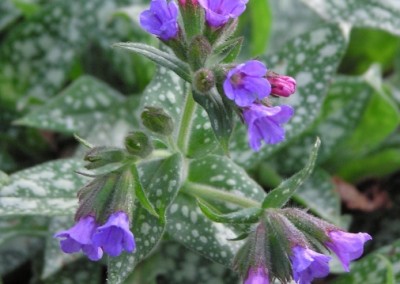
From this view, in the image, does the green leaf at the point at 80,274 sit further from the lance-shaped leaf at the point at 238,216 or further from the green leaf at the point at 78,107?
the lance-shaped leaf at the point at 238,216

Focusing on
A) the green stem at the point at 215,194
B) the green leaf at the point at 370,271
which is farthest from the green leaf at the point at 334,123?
the green stem at the point at 215,194

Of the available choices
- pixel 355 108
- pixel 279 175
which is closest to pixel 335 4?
pixel 355 108

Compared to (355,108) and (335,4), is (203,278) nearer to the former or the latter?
(355,108)

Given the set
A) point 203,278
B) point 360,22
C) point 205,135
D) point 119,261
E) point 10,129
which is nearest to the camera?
point 119,261

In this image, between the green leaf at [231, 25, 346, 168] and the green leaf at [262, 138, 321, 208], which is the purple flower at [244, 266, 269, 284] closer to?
the green leaf at [262, 138, 321, 208]

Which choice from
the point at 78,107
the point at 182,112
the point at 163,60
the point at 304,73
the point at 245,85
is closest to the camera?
the point at 245,85

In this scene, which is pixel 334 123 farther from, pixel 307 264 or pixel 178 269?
pixel 307 264

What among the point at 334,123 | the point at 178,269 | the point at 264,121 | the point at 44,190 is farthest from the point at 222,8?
the point at 334,123
